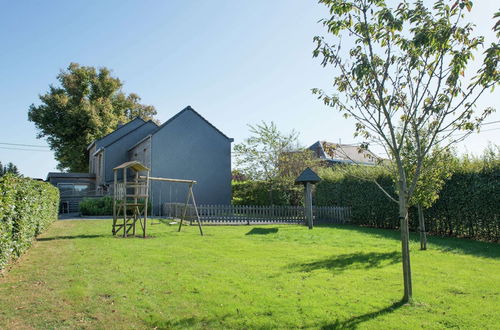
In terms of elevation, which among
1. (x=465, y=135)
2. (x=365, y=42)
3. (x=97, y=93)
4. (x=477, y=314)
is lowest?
(x=477, y=314)

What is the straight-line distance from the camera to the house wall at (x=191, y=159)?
87.0ft

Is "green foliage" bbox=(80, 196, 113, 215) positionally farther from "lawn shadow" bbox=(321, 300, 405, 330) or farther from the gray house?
"lawn shadow" bbox=(321, 300, 405, 330)

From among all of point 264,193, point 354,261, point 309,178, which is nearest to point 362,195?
point 309,178

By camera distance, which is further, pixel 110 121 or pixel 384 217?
pixel 110 121

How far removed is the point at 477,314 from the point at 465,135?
2.68m

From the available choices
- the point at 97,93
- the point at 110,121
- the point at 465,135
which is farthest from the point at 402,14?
the point at 97,93

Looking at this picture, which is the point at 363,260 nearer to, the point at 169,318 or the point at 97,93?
the point at 169,318

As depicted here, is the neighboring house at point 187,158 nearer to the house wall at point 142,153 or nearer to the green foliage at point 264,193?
the house wall at point 142,153

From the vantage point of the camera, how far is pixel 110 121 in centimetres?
4044

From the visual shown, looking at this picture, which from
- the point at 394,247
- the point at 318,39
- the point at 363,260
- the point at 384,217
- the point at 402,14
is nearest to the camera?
the point at 402,14

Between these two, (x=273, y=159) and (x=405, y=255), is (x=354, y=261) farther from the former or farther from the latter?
(x=273, y=159)

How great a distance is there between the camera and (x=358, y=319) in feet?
15.6

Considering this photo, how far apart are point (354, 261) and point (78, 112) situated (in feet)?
123

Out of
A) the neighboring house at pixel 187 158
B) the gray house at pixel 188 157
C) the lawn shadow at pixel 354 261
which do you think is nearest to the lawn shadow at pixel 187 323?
the lawn shadow at pixel 354 261
